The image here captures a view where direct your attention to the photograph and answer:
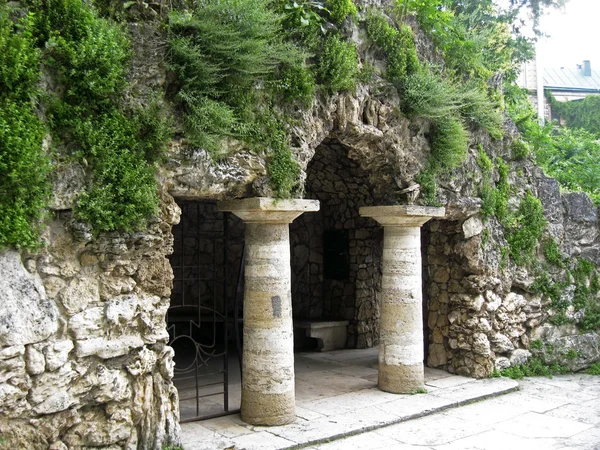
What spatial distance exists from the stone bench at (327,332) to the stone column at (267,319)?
365cm

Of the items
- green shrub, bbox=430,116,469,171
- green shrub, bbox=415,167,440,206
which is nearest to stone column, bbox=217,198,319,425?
green shrub, bbox=415,167,440,206

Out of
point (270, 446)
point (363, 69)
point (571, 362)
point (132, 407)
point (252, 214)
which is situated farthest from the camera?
point (571, 362)

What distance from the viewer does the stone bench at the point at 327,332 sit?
10031 millimetres

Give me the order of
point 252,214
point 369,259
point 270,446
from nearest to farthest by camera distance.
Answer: point 270,446
point 252,214
point 369,259

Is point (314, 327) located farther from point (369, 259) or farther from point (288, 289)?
point (288, 289)

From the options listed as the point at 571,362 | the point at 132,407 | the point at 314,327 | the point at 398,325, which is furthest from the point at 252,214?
the point at 571,362

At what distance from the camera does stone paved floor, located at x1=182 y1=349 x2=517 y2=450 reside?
5.85 metres

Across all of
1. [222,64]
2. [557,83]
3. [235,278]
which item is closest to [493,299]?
[235,278]

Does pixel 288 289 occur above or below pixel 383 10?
below

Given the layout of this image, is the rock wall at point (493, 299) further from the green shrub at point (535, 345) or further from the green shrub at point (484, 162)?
the green shrub at point (484, 162)

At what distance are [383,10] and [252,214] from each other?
3224 millimetres

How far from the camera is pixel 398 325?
25.0ft

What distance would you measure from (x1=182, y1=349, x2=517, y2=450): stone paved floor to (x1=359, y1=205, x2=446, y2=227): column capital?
216cm

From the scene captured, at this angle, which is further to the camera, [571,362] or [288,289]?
[571,362]
